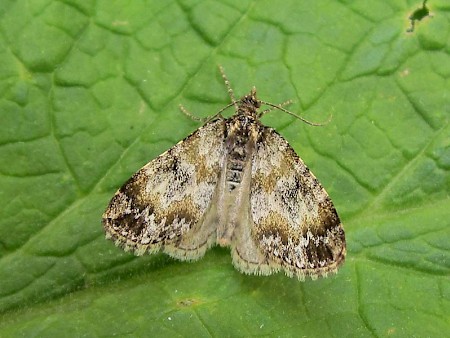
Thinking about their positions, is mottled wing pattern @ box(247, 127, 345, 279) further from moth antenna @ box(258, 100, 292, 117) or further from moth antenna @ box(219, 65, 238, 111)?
moth antenna @ box(219, 65, 238, 111)

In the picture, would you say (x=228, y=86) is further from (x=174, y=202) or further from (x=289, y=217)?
(x=289, y=217)

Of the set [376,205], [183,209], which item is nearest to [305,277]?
[376,205]

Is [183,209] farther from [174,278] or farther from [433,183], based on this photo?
[433,183]

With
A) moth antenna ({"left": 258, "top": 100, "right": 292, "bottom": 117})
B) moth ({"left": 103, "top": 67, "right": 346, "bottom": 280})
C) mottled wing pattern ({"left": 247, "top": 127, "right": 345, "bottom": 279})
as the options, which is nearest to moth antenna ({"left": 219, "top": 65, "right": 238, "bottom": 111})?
moth ({"left": 103, "top": 67, "right": 346, "bottom": 280})

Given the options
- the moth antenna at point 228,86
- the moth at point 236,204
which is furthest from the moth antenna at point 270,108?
the moth antenna at point 228,86

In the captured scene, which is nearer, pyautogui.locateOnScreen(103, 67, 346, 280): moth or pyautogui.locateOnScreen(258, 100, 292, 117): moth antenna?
pyautogui.locateOnScreen(103, 67, 346, 280): moth

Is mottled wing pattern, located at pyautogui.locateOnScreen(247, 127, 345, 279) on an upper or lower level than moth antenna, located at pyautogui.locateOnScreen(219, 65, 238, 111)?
lower
